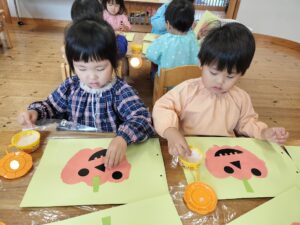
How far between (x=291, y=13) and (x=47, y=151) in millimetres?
4028

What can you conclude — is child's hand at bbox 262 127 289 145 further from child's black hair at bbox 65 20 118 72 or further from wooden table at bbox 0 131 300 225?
child's black hair at bbox 65 20 118 72

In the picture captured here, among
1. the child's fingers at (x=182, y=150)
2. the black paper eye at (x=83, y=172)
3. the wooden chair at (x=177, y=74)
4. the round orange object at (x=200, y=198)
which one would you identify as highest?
the child's fingers at (x=182, y=150)

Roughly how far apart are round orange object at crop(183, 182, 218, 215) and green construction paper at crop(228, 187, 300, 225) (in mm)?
57

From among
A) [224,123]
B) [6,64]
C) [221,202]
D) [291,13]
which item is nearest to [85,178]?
[221,202]

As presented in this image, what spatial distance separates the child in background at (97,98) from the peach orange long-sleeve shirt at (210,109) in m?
0.17

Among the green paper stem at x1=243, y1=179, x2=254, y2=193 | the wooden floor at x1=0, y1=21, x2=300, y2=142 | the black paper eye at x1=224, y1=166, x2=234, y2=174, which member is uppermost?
the green paper stem at x1=243, y1=179, x2=254, y2=193

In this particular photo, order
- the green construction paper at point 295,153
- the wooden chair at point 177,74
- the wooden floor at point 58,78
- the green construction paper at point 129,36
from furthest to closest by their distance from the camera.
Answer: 1. the wooden floor at point 58,78
2. the green construction paper at point 129,36
3. the wooden chair at point 177,74
4. the green construction paper at point 295,153

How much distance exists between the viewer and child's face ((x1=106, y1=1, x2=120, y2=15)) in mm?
2215

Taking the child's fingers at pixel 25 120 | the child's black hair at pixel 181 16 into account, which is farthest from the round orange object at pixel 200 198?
the child's black hair at pixel 181 16

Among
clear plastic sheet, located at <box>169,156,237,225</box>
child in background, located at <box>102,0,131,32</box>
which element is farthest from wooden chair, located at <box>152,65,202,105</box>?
child in background, located at <box>102,0,131,32</box>

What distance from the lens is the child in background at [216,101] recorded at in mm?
767

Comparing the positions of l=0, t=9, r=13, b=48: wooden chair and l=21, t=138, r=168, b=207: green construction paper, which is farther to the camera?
l=0, t=9, r=13, b=48: wooden chair

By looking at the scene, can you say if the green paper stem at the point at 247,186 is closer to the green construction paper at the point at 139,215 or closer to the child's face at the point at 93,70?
the green construction paper at the point at 139,215

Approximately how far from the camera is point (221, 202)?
0.56 m
